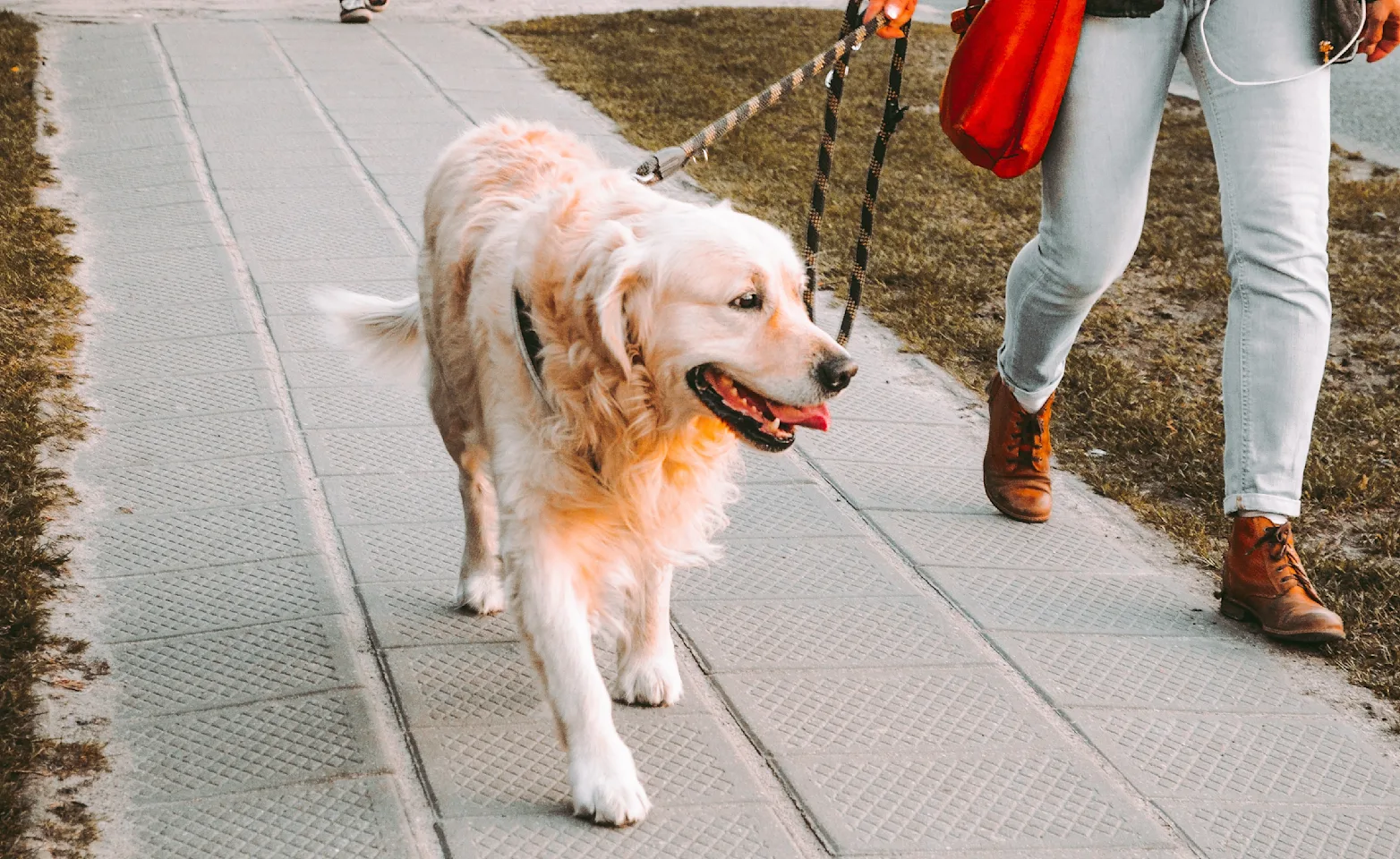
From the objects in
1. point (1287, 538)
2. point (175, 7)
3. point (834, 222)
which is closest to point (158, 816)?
point (1287, 538)

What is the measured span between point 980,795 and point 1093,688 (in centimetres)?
55

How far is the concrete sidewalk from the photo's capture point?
275cm

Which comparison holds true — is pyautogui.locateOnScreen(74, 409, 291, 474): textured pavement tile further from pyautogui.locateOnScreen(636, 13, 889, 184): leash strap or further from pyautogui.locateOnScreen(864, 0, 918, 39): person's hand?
pyautogui.locateOnScreen(864, 0, 918, 39): person's hand

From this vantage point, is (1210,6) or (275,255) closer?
(1210,6)

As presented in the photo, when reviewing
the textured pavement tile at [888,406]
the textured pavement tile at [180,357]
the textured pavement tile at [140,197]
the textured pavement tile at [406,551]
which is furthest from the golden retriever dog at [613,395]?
the textured pavement tile at [140,197]

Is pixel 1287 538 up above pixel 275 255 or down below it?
above

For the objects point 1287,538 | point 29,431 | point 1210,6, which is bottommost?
point 29,431

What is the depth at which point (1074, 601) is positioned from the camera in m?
3.71

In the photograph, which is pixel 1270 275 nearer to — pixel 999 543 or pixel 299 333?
pixel 999 543

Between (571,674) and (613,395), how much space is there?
530 mm

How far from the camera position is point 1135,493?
435 centimetres

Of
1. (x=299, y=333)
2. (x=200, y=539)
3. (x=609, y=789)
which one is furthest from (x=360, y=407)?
(x=609, y=789)

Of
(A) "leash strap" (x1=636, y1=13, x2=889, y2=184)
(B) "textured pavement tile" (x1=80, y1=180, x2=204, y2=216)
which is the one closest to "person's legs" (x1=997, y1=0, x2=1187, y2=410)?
(A) "leash strap" (x1=636, y1=13, x2=889, y2=184)

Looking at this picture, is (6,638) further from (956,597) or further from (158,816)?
(956,597)
